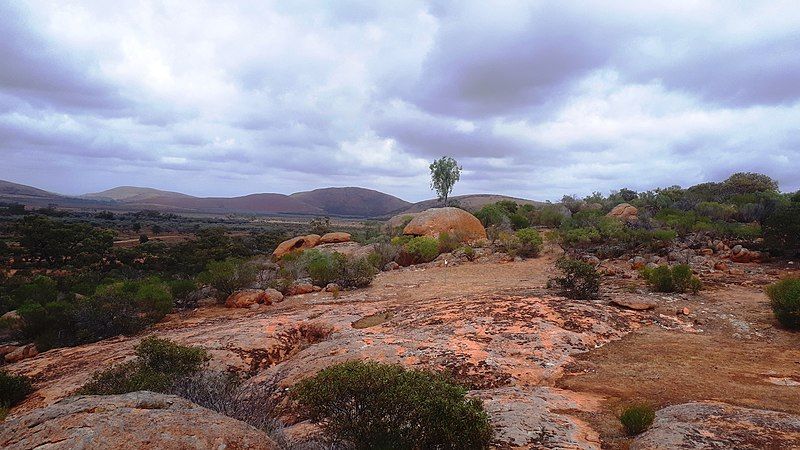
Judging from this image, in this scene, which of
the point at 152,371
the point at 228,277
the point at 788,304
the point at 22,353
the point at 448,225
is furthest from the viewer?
the point at 448,225

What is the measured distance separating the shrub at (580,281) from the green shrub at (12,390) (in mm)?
9108

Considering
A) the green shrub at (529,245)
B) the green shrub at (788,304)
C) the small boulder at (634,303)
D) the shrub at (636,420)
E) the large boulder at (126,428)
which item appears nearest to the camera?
the large boulder at (126,428)

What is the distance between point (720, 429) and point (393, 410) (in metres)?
2.57

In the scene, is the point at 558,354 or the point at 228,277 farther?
the point at 228,277

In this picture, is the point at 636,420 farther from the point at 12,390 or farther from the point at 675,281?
the point at 12,390

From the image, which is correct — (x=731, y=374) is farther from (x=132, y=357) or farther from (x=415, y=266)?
(x=415, y=266)

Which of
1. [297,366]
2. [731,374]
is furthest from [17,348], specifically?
[731,374]

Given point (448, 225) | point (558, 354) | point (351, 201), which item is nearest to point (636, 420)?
point (558, 354)

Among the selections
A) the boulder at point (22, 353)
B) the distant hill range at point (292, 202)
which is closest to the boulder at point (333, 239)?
the boulder at point (22, 353)

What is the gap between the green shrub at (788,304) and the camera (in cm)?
676

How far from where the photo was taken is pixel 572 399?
4.50 meters

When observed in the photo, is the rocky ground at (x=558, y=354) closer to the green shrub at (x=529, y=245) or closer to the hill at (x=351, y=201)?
the green shrub at (x=529, y=245)

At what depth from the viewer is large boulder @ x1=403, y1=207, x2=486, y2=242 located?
20.7m

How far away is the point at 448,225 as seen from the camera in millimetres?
20875
